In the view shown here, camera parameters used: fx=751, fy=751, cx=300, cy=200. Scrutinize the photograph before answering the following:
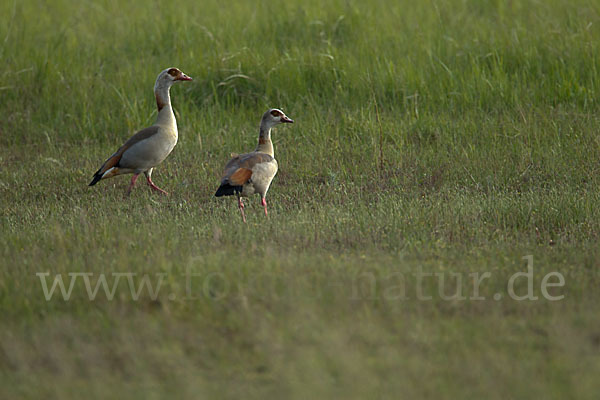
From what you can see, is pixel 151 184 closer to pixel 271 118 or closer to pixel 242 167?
pixel 271 118

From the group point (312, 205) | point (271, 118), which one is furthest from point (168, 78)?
point (312, 205)

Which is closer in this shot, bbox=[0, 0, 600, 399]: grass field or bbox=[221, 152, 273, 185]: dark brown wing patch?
bbox=[0, 0, 600, 399]: grass field

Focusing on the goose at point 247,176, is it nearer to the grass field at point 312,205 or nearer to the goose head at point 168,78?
the grass field at point 312,205

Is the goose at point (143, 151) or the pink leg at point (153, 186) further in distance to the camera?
the pink leg at point (153, 186)

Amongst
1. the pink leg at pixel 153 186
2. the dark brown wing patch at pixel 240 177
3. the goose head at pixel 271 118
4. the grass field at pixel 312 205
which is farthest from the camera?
the pink leg at pixel 153 186

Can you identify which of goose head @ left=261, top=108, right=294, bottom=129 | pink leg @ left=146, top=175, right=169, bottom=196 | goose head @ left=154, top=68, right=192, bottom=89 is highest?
goose head @ left=154, top=68, right=192, bottom=89

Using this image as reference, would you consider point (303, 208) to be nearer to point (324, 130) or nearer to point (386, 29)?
point (324, 130)

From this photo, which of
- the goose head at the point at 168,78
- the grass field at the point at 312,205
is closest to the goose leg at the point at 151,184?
the grass field at the point at 312,205

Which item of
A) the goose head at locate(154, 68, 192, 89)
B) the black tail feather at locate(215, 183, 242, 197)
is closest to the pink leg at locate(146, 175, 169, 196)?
the goose head at locate(154, 68, 192, 89)

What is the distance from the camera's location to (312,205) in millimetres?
7895

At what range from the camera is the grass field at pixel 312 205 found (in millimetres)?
4312

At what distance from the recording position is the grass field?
4312 millimetres

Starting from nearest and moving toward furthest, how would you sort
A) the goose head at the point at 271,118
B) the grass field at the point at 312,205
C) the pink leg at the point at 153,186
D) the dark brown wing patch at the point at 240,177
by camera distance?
the grass field at the point at 312,205
the dark brown wing patch at the point at 240,177
the goose head at the point at 271,118
the pink leg at the point at 153,186

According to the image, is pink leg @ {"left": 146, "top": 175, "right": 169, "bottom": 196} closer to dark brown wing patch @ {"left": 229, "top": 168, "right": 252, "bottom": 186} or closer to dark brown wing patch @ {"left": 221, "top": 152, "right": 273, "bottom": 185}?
dark brown wing patch @ {"left": 221, "top": 152, "right": 273, "bottom": 185}
